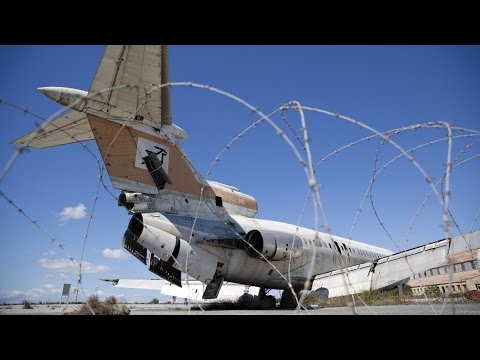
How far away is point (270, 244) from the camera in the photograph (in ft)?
40.9

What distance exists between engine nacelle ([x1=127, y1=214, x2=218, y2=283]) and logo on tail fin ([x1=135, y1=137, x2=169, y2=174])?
1681mm

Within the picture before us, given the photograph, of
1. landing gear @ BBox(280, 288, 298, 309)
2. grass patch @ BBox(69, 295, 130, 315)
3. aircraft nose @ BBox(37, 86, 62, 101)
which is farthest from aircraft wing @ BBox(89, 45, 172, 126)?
landing gear @ BBox(280, 288, 298, 309)

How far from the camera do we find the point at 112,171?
10156 mm

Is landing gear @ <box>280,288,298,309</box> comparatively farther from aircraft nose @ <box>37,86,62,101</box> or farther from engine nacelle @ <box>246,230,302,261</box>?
aircraft nose @ <box>37,86,62,101</box>

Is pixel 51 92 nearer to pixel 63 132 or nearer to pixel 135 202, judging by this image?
pixel 63 132

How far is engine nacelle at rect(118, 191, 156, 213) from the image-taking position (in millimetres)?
10555

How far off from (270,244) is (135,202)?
495 cm

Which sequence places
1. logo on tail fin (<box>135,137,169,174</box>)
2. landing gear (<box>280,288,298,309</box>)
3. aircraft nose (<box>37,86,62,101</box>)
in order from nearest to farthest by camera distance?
aircraft nose (<box>37,86,62,101</box>) < logo on tail fin (<box>135,137,169,174</box>) < landing gear (<box>280,288,298,309</box>)

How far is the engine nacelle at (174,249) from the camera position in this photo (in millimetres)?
10320

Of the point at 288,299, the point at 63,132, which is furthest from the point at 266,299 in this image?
the point at 63,132
